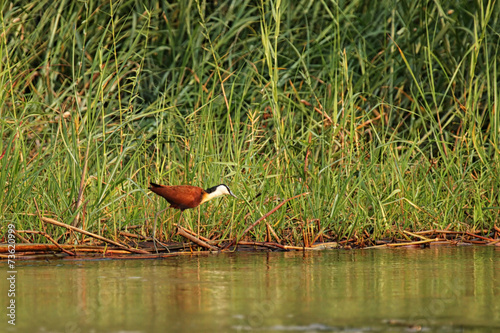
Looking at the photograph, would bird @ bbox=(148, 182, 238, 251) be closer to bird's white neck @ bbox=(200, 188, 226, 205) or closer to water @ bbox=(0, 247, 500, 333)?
bird's white neck @ bbox=(200, 188, 226, 205)

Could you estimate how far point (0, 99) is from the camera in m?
6.18

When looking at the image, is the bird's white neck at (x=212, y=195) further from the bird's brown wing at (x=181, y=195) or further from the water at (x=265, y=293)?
the water at (x=265, y=293)

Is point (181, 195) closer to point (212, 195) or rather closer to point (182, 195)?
point (182, 195)

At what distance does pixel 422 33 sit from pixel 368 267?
4.27 metres

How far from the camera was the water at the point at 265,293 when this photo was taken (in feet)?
11.6

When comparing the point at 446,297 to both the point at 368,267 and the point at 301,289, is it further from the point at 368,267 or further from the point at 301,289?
the point at 368,267

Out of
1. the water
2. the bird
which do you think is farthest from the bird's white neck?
the water

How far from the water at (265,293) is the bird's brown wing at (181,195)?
1.21 feet

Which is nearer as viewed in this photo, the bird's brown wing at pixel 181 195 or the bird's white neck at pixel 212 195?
the bird's brown wing at pixel 181 195

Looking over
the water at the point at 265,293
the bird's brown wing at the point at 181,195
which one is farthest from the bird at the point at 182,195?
the water at the point at 265,293

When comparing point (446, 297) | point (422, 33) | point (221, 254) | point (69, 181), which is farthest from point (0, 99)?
point (422, 33)

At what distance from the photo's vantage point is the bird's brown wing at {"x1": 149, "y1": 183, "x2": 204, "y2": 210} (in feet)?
19.0

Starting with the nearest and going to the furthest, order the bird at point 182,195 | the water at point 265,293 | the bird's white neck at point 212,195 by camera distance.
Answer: the water at point 265,293 < the bird at point 182,195 < the bird's white neck at point 212,195

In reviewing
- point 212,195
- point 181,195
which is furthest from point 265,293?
point 212,195
